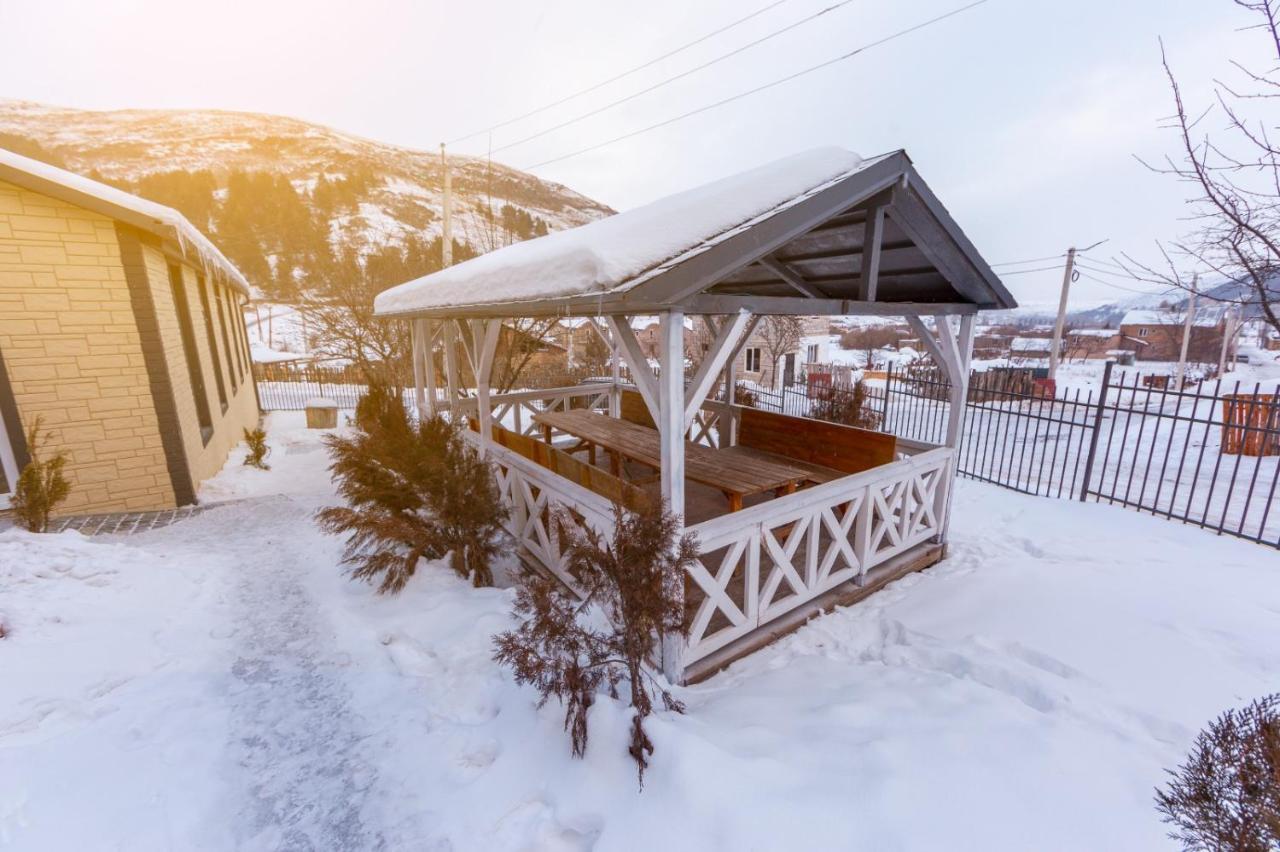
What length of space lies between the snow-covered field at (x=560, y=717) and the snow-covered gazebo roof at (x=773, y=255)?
2.37 m

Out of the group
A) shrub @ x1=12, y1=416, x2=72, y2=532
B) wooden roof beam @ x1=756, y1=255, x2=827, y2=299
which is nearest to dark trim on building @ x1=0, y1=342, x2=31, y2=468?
shrub @ x1=12, y1=416, x2=72, y2=532

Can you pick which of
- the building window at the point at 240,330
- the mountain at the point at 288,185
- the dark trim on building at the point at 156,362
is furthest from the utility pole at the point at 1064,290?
the building window at the point at 240,330

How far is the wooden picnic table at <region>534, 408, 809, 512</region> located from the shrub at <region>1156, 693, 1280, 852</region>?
2.76 metres

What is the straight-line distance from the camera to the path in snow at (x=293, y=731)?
2467 mm

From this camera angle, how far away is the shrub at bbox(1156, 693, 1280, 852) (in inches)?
59.1

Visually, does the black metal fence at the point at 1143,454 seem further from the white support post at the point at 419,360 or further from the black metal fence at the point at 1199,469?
the white support post at the point at 419,360

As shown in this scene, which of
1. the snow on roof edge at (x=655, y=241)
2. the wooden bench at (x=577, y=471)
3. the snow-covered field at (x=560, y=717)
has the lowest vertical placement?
the snow-covered field at (x=560, y=717)

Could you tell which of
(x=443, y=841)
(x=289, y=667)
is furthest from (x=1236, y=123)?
(x=289, y=667)

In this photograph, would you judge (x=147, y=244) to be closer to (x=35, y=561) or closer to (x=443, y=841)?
(x=35, y=561)

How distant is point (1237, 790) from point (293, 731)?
422 cm

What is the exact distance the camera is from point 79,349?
6086mm

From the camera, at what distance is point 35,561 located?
408cm

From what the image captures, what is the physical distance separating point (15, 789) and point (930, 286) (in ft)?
22.8

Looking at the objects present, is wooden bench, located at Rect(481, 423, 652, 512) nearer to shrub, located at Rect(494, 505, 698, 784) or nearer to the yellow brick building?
shrub, located at Rect(494, 505, 698, 784)
